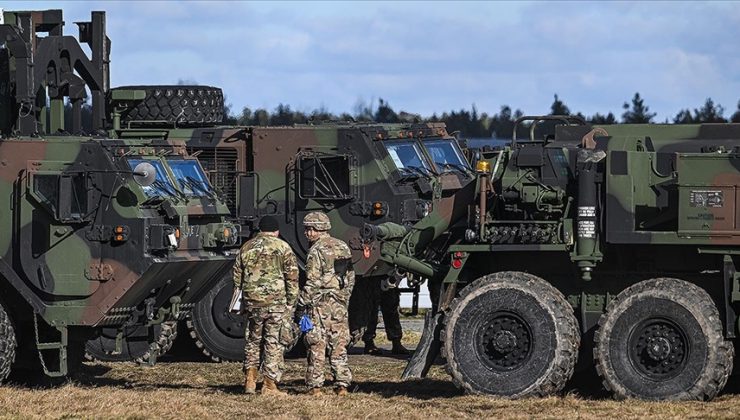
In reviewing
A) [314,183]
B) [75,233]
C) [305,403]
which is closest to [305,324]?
[305,403]

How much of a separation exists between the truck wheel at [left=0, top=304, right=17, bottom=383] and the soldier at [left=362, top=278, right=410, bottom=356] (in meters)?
5.60

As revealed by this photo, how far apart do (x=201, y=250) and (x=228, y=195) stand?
12.8ft

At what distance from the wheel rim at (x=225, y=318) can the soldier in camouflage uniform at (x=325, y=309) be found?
4494mm

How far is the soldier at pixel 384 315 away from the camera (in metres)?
21.3

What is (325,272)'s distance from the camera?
16.4 meters

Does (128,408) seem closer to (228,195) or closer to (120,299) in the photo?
(120,299)

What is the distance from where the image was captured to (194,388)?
685 inches

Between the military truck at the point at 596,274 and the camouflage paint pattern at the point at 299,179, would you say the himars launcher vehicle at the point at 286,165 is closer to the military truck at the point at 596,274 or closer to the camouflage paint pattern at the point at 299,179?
the camouflage paint pattern at the point at 299,179

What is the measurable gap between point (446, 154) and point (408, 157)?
0.75 metres

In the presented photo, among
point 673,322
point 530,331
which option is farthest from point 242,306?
point 673,322

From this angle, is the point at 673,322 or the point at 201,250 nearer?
the point at 673,322

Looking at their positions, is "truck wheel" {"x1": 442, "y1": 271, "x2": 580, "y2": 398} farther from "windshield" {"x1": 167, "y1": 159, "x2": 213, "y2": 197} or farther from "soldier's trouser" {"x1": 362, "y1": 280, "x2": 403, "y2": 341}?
"soldier's trouser" {"x1": 362, "y1": 280, "x2": 403, "y2": 341}

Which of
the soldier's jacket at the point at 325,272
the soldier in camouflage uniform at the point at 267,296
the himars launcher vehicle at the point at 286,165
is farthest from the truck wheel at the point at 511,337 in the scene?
the himars launcher vehicle at the point at 286,165

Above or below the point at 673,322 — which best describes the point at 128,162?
above
